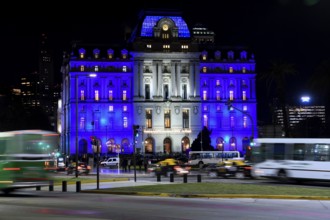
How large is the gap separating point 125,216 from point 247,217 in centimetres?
369

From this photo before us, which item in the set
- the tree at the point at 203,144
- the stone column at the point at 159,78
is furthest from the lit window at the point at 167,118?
the tree at the point at 203,144

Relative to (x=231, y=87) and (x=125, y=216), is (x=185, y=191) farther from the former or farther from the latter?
(x=231, y=87)

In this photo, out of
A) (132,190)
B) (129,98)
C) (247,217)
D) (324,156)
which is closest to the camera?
(247,217)

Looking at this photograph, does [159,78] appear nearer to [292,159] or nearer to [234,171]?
[234,171]

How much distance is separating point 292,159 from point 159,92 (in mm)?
118852

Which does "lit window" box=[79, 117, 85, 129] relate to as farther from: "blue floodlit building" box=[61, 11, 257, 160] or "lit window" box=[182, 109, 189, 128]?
"lit window" box=[182, 109, 189, 128]

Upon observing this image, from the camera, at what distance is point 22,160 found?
92.5 feet

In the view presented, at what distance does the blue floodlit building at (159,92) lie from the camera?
15288 cm

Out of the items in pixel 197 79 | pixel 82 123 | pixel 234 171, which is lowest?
pixel 234 171

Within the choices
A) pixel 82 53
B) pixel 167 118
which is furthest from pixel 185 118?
pixel 82 53

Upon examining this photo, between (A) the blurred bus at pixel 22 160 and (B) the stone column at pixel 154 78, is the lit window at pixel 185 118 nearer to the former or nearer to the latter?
(B) the stone column at pixel 154 78

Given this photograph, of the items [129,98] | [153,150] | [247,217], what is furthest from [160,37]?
[247,217]

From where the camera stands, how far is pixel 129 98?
156375 mm

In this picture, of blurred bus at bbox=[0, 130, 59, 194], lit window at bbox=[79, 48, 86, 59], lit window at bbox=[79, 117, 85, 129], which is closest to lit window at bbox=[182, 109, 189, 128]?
lit window at bbox=[79, 117, 85, 129]
